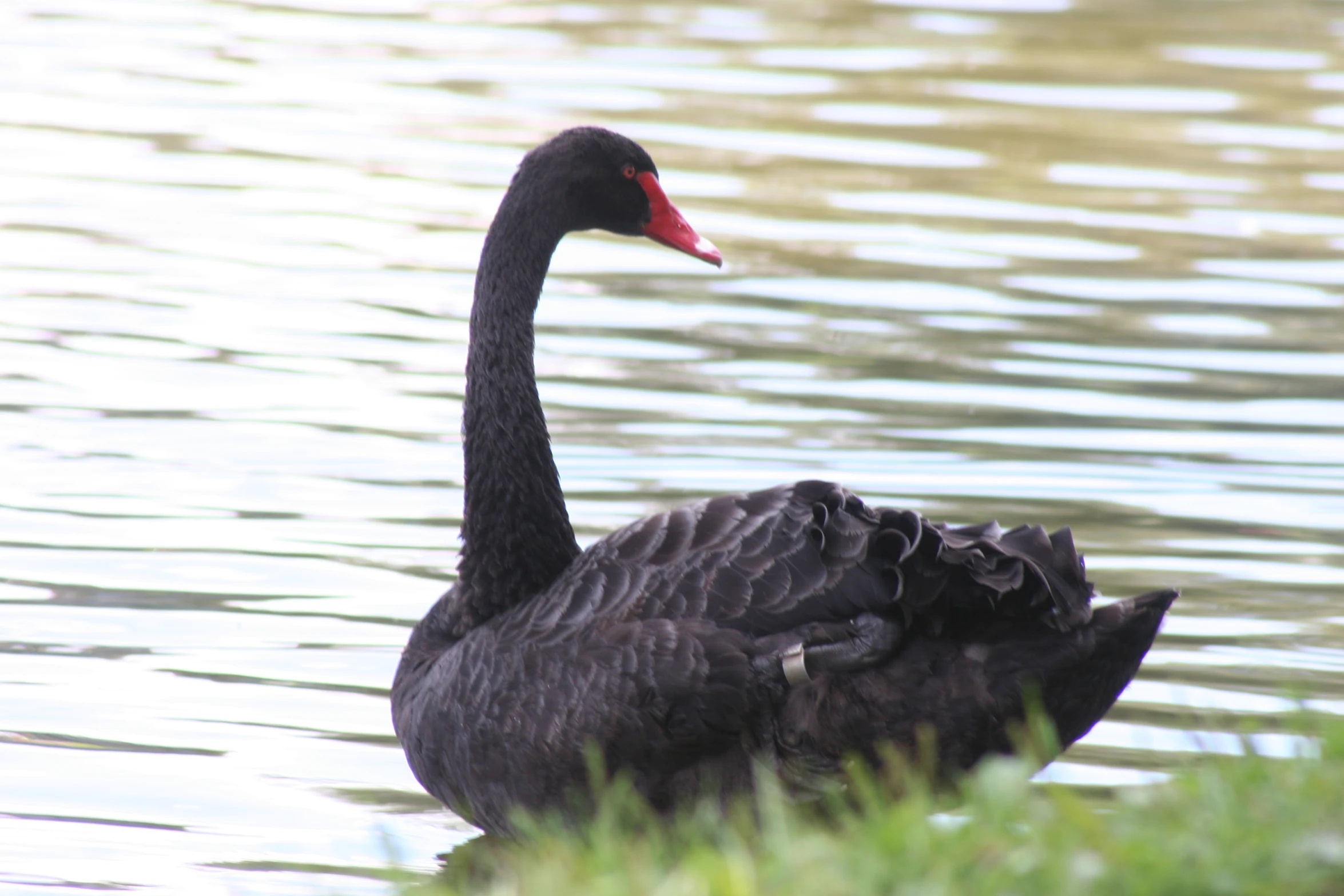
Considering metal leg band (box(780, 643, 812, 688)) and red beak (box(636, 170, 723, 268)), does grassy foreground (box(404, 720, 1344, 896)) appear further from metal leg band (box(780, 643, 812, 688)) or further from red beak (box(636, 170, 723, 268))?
red beak (box(636, 170, 723, 268))

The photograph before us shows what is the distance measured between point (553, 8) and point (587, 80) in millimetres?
2818

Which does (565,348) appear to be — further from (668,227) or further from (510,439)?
(510,439)

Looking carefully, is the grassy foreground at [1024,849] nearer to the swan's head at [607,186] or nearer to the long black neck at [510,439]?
the long black neck at [510,439]

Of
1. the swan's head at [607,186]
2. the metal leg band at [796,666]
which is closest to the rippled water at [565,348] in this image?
the metal leg band at [796,666]

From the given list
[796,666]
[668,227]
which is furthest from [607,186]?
[796,666]

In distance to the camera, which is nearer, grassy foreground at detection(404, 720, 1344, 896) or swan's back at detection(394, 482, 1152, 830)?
grassy foreground at detection(404, 720, 1344, 896)

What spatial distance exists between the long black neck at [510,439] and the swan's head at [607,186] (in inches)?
2.2

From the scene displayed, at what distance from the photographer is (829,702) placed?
4273mm

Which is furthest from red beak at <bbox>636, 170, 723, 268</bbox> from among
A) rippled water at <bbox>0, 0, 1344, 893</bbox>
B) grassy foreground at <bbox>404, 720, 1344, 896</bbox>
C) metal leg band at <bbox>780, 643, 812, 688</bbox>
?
grassy foreground at <bbox>404, 720, 1344, 896</bbox>

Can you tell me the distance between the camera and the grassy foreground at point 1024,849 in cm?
314

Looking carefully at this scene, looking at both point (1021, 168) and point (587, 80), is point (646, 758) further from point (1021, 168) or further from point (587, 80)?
point (587, 80)

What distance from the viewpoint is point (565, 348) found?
918 centimetres

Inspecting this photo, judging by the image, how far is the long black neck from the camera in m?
5.35

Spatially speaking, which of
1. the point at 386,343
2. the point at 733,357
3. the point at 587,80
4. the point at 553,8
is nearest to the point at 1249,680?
the point at 733,357
